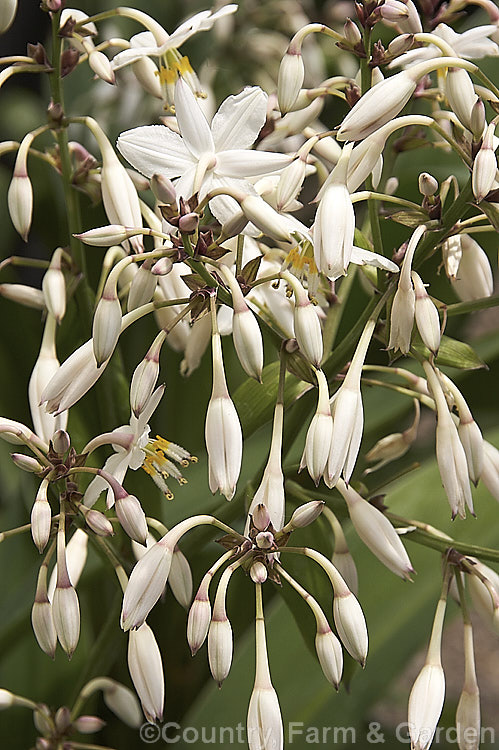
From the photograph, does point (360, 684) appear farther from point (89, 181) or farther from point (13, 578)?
point (89, 181)

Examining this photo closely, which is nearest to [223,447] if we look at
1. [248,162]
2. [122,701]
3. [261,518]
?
[261,518]

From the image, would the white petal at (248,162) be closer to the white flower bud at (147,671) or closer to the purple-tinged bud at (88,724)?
the white flower bud at (147,671)

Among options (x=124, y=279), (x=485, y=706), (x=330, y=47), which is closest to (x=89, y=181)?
(x=124, y=279)

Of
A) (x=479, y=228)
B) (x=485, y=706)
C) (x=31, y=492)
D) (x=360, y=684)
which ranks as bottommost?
(x=485, y=706)

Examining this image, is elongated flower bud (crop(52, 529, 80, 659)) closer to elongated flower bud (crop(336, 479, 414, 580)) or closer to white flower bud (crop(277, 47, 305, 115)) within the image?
elongated flower bud (crop(336, 479, 414, 580))

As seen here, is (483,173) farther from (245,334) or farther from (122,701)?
(122,701)

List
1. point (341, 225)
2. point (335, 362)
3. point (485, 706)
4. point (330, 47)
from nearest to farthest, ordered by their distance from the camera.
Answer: point (341, 225)
point (335, 362)
point (330, 47)
point (485, 706)
